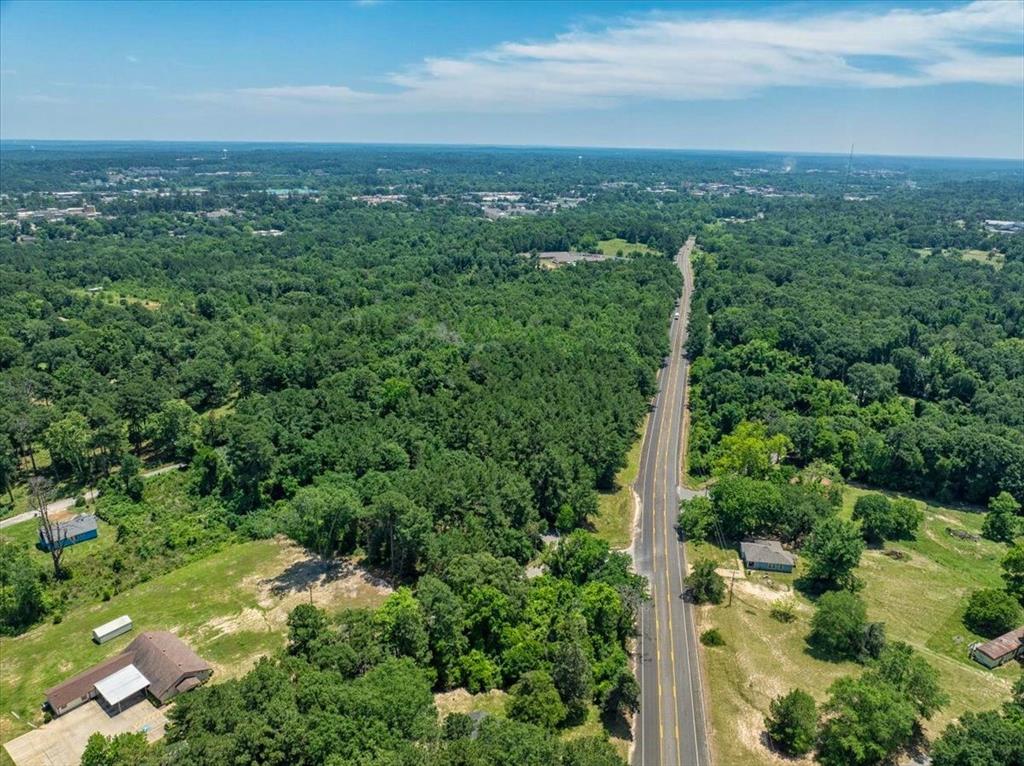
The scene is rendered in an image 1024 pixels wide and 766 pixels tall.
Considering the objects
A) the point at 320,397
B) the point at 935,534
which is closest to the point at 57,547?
the point at 320,397

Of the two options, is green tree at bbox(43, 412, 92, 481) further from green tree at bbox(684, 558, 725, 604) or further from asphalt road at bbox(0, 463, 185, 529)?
green tree at bbox(684, 558, 725, 604)

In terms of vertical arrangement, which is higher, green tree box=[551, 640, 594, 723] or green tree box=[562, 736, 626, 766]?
green tree box=[562, 736, 626, 766]

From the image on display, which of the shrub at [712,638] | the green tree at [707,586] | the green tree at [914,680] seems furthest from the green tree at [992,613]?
the shrub at [712,638]

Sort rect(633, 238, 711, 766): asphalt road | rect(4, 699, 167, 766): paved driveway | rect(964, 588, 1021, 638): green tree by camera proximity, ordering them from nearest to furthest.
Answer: rect(4, 699, 167, 766): paved driveway → rect(633, 238, 711, 766): asphalt road → rect(964, 588, 1021, 638): green tree

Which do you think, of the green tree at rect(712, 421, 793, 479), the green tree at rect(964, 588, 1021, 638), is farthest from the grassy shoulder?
the green tree at rect(964, 588, 1021, 638)

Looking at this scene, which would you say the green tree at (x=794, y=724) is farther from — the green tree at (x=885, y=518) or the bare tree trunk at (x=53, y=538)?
the bare tree trunk at (x=53, y=538)

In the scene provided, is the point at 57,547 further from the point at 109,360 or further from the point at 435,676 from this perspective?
the point at 109,360
